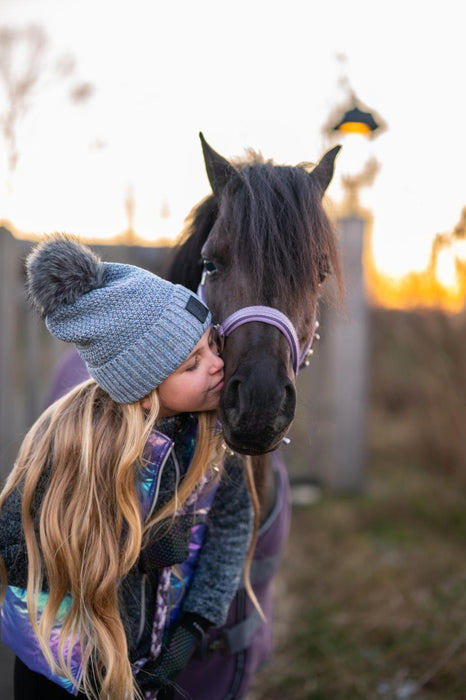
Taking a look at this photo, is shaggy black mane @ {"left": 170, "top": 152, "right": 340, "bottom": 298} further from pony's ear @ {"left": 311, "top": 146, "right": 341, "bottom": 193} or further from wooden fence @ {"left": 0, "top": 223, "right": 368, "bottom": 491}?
wooden fence @ {"left": 0, "top": 223, "right": 368, "bottom": 491}

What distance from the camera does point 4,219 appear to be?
15.5 ft

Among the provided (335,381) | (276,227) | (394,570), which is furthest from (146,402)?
(335,381)

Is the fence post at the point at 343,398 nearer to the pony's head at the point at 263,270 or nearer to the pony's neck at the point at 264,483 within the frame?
the pony's neck at the point at 264,483

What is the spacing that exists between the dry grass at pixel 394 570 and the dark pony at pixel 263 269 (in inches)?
74.7

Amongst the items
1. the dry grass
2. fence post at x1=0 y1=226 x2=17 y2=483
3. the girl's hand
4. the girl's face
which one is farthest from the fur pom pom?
fence post at x1=0 y1=226 x2=17 y2=483

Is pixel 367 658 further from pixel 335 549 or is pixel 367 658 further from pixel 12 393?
pixel 12 393

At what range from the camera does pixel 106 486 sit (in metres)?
1.39

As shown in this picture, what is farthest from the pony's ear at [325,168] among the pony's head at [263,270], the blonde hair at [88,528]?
the blonde hair at [88,528]

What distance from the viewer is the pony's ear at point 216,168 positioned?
167 cm

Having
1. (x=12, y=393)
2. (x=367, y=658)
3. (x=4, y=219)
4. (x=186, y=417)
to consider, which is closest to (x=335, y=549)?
(x=367, y=658)

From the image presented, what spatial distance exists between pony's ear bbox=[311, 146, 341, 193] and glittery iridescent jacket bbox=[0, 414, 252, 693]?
85cm

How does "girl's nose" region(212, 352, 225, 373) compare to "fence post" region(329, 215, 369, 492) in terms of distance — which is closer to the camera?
"girl's nose" region(212, 352, 225, 373)

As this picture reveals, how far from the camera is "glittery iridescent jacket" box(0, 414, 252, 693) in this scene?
4.56 feet

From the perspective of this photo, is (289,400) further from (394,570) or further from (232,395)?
(394,570)
